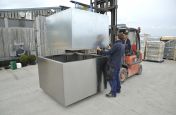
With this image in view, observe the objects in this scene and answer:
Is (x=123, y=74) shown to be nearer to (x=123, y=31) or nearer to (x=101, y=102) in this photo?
(x=123, y=31)

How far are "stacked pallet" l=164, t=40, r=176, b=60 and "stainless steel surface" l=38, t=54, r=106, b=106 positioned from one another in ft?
24.6

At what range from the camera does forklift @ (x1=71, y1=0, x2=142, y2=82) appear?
3.81m

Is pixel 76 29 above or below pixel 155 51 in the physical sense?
above

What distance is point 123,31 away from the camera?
14.0ft

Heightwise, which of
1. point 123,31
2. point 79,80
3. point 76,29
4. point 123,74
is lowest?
point 123,74

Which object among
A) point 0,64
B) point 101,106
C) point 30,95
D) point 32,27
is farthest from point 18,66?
point 101,106

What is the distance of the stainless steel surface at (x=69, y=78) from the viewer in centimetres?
259

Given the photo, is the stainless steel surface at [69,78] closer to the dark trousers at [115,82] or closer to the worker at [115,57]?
the worker at [115,57]

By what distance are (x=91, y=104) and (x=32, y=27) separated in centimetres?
694

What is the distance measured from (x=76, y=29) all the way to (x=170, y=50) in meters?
8.76

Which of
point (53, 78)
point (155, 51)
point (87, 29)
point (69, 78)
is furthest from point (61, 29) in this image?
point (155, 51)

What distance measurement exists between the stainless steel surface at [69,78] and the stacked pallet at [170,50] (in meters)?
7.48

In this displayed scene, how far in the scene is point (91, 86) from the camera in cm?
317

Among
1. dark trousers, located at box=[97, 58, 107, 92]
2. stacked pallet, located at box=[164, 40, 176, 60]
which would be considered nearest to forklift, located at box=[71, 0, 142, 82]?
dark trousers, located at box=[97, 58, 107, 92]
